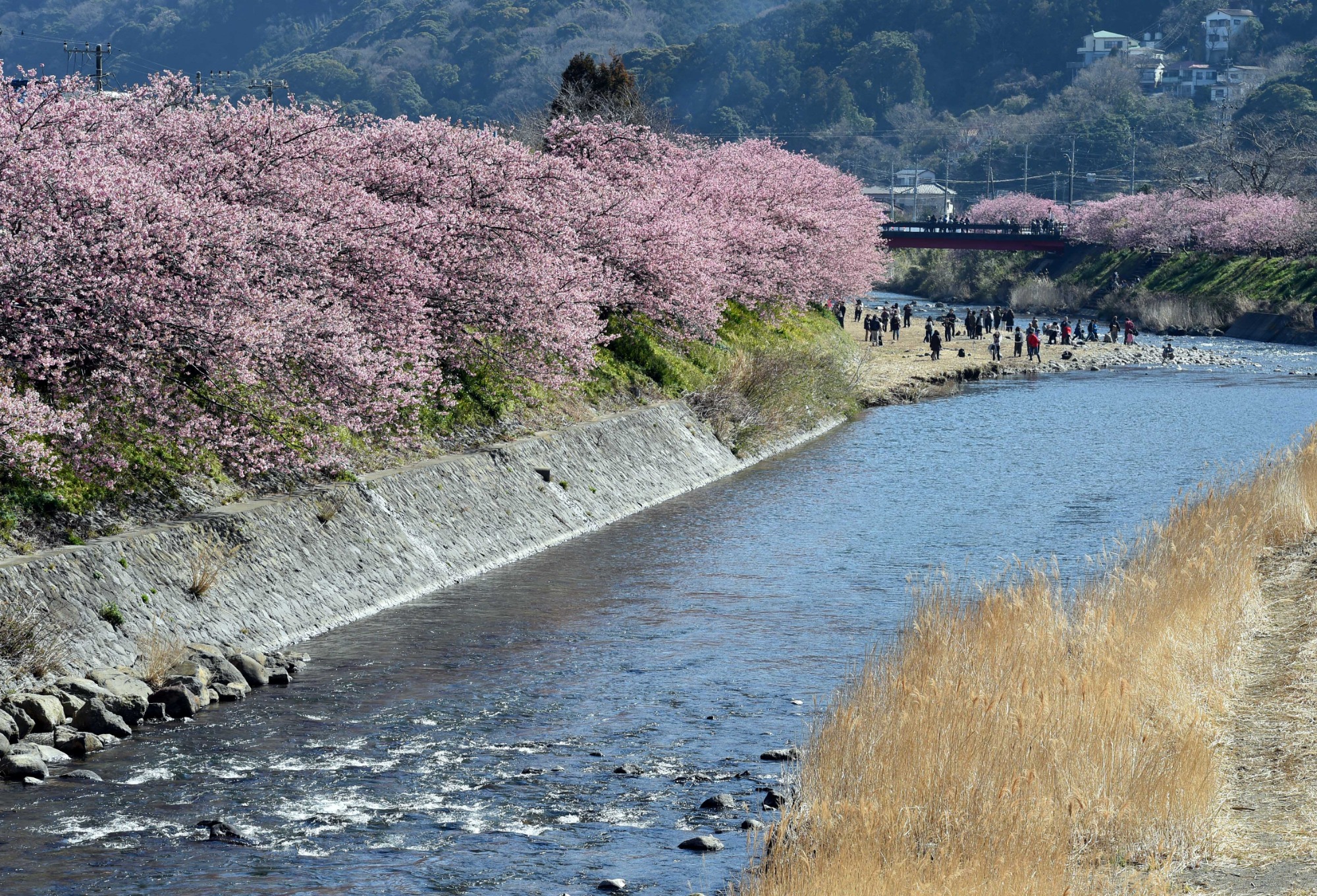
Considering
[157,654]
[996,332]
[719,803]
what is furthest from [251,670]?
[996,332]

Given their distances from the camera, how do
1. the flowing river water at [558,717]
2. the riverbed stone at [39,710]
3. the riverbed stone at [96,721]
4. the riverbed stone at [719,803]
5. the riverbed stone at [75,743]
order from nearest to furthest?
the flowing river water at [558,717] < the riverbed stone at [719,803] < the riverbed stone at [75,743] < the riverbed stone at [39,710] < the riverbed stone at [96,721]

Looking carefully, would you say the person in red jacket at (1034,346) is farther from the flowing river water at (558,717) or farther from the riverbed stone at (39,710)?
the riverbed stone at (39,710)

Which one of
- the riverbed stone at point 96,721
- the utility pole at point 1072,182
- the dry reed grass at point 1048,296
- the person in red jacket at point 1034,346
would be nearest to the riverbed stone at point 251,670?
the riverbed stone at point 96,721

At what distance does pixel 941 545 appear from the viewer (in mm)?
29422

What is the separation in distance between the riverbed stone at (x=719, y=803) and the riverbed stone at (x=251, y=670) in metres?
7.15

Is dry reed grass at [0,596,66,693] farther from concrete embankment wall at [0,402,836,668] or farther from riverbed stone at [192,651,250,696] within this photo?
riverbed stone at [192,651,250,696]

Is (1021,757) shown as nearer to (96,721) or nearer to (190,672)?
(96,721)

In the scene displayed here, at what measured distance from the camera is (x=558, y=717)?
1775 cm

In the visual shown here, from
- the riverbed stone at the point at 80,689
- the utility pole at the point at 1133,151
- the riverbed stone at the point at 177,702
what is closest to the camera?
the riverbed stone at the point at 80,689

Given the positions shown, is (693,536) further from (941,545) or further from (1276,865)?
(1276,865)

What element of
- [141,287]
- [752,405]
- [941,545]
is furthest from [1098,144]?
[141,287]

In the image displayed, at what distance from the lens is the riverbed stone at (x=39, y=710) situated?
1577 cm

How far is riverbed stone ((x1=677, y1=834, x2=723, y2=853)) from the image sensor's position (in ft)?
43.5

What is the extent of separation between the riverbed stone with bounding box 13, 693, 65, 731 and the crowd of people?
63.8m
